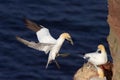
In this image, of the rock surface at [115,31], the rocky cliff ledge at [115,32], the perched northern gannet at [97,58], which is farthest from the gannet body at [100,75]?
the rock surface at [115,31]

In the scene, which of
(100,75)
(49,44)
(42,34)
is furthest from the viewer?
(42,34)

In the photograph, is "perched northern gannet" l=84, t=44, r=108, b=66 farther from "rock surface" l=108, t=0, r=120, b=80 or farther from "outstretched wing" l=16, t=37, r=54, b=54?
"outstretched wing" l=16, t=37, r=54, b=54

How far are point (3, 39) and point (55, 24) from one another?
13.4 ft

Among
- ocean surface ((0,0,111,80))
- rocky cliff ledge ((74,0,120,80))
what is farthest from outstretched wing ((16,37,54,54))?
ocean surface ((0,0,111,80))

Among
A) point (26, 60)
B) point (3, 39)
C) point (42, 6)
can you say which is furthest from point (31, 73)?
point (42, 6)

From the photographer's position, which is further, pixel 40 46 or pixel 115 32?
pixel 40 46

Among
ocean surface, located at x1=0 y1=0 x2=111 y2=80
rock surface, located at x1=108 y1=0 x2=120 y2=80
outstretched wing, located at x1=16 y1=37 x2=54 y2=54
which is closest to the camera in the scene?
rock surface, located at x1=108 y1=0 x2=120 y2=80

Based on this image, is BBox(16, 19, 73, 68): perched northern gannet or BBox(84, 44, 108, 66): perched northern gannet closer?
BBox(16, 19, 73, 68): perched northern gannet

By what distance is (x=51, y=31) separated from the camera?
43000 millimetres

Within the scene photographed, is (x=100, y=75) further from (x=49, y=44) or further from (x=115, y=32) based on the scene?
(x=49, y=44)

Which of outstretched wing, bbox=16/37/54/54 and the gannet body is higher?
outstretched wing, bbox=16/37/54/54

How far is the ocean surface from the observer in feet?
127

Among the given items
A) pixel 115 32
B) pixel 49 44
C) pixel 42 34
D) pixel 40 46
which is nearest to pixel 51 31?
pixel 42 34

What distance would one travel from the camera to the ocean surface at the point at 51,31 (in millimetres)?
38656
